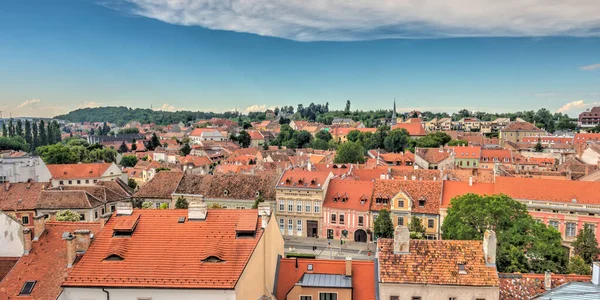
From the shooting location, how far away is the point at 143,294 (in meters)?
21.3

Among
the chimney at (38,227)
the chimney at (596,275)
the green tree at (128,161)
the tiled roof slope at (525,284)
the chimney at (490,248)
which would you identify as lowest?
the green tree at (128,161)

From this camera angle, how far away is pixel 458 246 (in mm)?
25312

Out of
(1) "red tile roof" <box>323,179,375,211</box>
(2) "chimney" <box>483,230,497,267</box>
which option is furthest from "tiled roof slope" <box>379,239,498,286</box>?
(1) "red tile roof" <box>323,179,375,211</box>

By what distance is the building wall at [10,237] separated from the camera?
24.9 meters

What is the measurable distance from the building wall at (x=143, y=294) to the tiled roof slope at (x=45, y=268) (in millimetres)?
962

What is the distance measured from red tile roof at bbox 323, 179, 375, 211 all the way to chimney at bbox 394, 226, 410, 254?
106ft

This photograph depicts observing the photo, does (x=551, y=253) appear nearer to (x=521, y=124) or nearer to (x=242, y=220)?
(x=242, y=220)

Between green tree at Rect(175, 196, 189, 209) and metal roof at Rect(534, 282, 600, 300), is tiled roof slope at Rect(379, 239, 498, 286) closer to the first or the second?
metal roof at Rect(534, 282, 600, 300)

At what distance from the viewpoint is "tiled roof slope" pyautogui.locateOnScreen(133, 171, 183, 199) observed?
221 ft

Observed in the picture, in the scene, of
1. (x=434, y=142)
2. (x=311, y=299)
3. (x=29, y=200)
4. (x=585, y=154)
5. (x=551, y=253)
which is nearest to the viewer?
(x=311, y=299)

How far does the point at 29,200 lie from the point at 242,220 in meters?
50.2

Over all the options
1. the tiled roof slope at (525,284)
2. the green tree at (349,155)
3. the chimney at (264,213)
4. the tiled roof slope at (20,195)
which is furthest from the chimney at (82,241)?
the green tree at (349,155)

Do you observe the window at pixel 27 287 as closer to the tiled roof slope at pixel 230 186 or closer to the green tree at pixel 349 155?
the tiled roof slope at pixel 230 186

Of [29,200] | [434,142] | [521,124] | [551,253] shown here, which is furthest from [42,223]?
[521,124]
